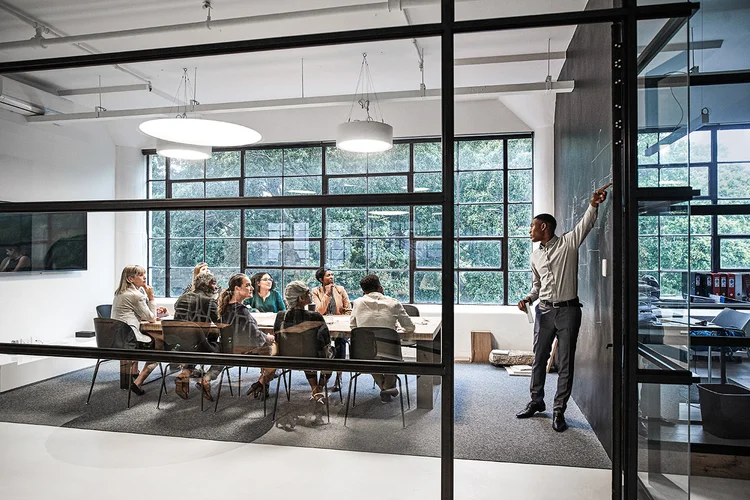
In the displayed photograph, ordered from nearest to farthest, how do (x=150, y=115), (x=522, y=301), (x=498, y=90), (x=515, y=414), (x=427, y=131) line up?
(x=427, y=131), (x=150, y=115), (x=498, y=90), (x=522, y=301), (x=515, y=414)

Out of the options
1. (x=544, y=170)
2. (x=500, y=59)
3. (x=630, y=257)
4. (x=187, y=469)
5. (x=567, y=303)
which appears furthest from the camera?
(x=544, y=170)

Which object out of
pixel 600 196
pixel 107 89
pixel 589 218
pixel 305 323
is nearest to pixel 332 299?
pixel 305 323

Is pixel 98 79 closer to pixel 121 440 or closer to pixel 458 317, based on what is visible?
pixel 121 440

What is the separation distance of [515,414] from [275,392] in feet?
6.33

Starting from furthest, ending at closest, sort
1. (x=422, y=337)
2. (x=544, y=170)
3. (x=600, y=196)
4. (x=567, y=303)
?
(x=544, y=170)
(x=567, y=303)
(x=600, y=196)
(x=422, y=337)

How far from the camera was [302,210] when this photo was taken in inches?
66.4

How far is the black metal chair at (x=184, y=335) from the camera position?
1.77m

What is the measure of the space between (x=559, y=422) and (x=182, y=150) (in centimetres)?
277

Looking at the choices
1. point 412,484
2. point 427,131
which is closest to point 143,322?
point 412,484

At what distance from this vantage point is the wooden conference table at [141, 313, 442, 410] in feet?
5.14

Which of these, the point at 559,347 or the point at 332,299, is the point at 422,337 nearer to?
the point at 332,299

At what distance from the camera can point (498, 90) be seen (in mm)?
2240

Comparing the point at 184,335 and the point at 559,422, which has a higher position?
the point at 184,335

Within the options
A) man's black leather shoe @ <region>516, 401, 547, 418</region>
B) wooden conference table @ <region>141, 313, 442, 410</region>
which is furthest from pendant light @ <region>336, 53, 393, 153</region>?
man's black leather shoe @ <region>516, 401, 547, 418</region>
